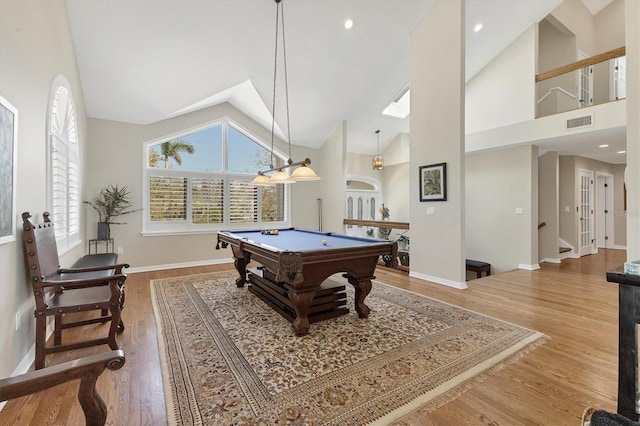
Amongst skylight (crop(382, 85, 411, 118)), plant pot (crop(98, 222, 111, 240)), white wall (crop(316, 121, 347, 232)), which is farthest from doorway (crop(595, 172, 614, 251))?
plant pot (crop(98, 222, 111, 240))

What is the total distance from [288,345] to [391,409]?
1099mm

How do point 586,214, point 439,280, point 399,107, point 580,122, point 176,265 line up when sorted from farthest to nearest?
1. point 399,107
2. point 586,214
3. point 176,265
4. point 580,122
5. point 439,280

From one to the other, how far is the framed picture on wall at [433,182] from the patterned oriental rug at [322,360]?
1.85m

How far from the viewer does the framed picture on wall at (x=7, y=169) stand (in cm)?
188

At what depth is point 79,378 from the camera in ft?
3.51

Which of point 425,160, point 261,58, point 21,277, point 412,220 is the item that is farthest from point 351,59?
point 21,277

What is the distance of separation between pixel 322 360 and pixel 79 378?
1.66 meters

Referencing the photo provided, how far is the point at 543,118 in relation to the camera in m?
5.33

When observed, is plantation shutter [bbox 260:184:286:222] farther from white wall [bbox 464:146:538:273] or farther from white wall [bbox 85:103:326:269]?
white wall [bbox 464:146:538:273]

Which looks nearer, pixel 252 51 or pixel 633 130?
pixel 633 130

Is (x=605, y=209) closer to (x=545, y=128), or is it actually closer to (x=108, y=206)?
(x=545, y=128)

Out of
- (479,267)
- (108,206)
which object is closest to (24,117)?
(108,206)

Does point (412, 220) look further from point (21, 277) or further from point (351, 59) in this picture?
point (21, 277)

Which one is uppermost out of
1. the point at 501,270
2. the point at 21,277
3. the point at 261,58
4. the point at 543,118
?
the point at 261,58
